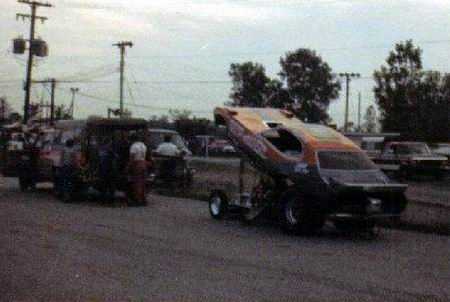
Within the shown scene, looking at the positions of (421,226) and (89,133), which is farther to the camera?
(89,133)

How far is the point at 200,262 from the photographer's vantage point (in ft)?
38.4

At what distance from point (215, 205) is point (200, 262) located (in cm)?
678

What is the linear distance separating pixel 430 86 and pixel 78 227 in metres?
52.7

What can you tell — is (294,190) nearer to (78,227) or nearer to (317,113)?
(78,227)

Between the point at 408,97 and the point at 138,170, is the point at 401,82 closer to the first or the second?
the point at 408,97

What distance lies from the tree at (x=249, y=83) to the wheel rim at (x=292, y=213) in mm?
76140

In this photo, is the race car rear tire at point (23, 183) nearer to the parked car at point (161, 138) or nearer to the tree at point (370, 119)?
the parked car at point (161, 138)

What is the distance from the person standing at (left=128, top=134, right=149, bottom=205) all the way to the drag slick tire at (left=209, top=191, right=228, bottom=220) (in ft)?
11.1

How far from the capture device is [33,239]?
13750mm

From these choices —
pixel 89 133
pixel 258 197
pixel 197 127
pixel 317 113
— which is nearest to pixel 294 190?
pixel 258 197

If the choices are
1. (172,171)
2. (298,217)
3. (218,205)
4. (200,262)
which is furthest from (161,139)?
(200,262)

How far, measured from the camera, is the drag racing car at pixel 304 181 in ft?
49.7

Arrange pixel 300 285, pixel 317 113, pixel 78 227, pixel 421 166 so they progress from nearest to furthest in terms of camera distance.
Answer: pixel 300 285, pixel 78 227, pixel 421 166, pixel 317 113

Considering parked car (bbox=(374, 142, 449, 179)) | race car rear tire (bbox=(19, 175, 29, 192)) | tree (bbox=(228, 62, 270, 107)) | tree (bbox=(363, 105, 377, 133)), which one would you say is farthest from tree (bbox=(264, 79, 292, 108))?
race car rear tire (bbox=(19, 175, 29, 192))
